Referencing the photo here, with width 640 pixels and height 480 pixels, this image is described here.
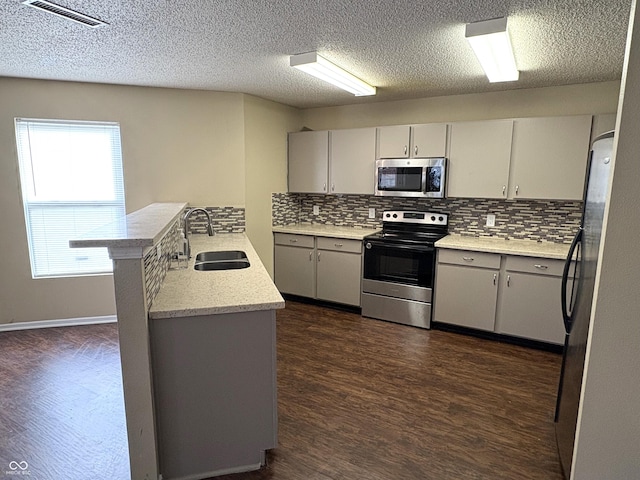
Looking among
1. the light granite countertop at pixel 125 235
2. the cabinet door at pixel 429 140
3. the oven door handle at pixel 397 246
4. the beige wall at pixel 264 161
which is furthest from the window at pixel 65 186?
the cabinet door at pixel 429 140

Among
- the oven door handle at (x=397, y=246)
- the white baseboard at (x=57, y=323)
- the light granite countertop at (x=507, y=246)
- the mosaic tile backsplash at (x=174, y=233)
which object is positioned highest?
the mosaic tile backsplash at (x=174, y=233)

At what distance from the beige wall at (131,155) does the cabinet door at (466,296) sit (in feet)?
7.43

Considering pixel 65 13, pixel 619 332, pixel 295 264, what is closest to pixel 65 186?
pixel 65 13

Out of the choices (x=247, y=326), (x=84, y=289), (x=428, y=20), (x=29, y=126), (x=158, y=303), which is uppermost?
(x=428, y=20)

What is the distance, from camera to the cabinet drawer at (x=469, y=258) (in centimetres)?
344

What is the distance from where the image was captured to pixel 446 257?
3660 millimetres

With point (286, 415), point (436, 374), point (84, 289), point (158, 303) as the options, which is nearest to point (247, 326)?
point (158, 303)

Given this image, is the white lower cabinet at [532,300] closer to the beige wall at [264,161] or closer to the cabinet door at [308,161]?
the cabinet door at [308,161]

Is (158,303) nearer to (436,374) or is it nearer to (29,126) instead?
(436,374)

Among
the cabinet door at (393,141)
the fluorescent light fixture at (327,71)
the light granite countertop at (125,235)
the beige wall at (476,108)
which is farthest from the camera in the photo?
the cabinet door at (393,141)

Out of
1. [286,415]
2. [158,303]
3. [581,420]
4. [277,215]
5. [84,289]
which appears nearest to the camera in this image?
[581,420]

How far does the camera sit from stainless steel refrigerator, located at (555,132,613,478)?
1659mm

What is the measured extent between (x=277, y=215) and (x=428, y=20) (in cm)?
297

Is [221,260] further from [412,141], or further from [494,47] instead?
[494,47]
